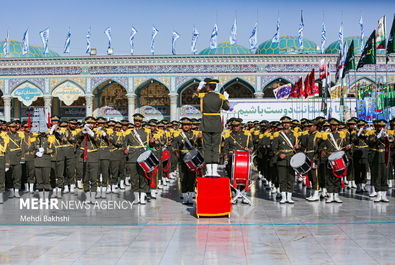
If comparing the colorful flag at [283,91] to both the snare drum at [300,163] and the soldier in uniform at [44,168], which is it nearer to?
the soldier in uniform at [44,168]

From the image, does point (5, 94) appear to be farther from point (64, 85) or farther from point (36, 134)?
point (36, 134)

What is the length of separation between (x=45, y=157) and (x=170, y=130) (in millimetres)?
5330

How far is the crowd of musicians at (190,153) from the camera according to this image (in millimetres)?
10172

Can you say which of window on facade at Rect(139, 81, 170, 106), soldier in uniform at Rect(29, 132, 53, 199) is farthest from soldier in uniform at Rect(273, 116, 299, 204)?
window on facade at Rect(139, 81, 170, 106)

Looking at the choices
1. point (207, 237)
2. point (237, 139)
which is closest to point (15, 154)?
point (237, 139)

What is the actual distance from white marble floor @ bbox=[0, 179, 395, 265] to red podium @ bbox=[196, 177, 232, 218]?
0.16 metres

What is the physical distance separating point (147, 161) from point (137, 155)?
1.80 feet

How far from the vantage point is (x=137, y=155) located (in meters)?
10.6

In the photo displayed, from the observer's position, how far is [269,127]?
46.3 feet

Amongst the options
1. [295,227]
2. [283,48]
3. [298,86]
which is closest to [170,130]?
[295,227]

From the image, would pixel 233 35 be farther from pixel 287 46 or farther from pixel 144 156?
pixel 144 156

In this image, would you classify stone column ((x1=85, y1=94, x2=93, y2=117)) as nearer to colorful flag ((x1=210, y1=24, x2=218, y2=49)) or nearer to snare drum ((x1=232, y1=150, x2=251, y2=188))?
colorful flag ((x1=210, y1=24, x2=218, y2=49))

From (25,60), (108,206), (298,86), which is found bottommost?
(108,206)

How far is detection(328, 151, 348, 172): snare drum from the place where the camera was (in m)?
10.2
